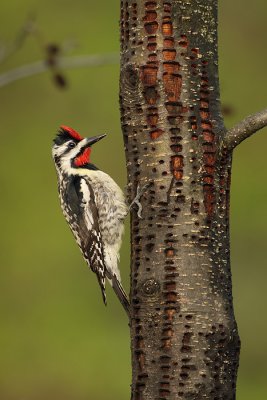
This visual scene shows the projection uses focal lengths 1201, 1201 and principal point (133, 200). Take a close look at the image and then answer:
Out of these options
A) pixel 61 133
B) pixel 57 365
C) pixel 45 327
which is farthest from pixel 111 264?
pixel 45 327

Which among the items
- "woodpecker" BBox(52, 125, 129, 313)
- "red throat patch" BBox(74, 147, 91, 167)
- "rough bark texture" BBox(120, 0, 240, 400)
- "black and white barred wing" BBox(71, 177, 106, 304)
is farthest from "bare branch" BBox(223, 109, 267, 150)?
"red throat patch" BBox(74, 147, 91, 167)

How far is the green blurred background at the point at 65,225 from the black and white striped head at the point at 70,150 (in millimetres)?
3566

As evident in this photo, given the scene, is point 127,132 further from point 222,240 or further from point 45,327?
point 45,327

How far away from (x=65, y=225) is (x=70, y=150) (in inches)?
305

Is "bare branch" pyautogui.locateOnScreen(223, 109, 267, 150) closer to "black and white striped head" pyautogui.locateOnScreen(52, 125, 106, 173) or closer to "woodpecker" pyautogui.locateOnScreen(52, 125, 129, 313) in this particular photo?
"woodpecker" pyautogui.locateOnScreen(52, 125, 129, 313)

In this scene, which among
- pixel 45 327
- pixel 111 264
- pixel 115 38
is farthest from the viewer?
pixel 115 38

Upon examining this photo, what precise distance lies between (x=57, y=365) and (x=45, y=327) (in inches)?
40.7

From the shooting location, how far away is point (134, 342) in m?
4.12

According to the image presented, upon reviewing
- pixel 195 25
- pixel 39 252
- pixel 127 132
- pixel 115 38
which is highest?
pixel 115 38

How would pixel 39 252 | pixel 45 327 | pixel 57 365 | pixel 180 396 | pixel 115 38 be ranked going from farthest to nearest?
pixel 115 38
pixel 39 252
pixel 45 327
pixel 57 365
pixel 180 396

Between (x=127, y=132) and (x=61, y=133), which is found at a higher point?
(x=61, y=133)

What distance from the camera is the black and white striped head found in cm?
629

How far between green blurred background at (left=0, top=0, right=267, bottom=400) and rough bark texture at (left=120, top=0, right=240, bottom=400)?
5.55m

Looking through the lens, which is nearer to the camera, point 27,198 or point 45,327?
point 45,327
